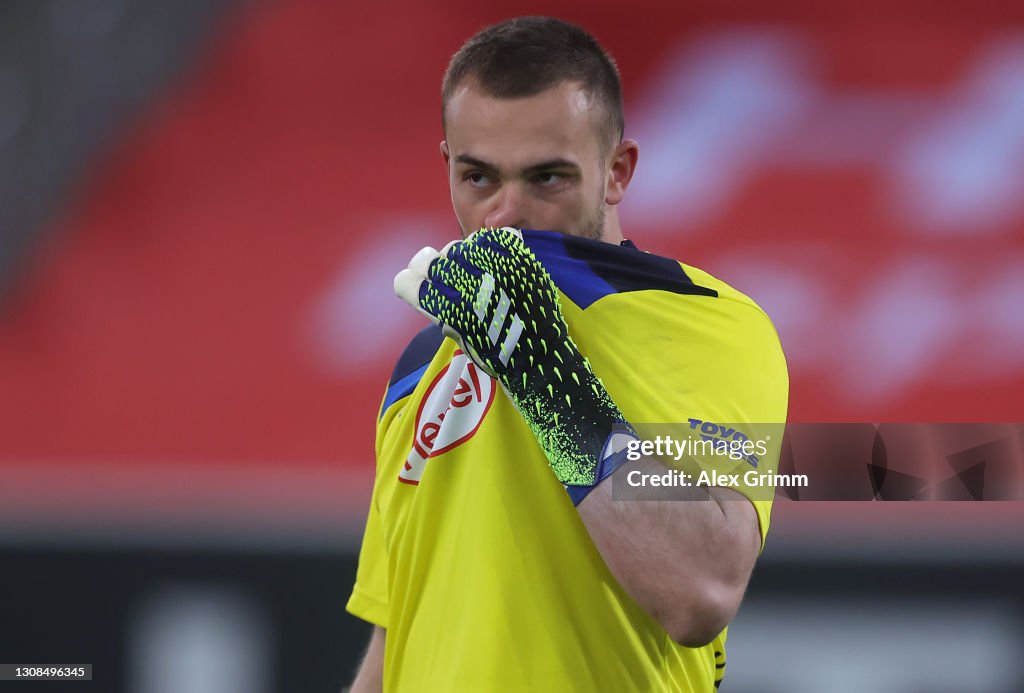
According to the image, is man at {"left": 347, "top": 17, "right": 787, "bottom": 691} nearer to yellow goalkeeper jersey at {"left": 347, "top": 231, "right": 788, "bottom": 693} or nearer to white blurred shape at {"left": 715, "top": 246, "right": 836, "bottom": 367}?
yellow goalkeeper jersey at {"left": 347, "top": 231, "right": 788, "bottom": 693}

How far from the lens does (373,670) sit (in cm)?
161

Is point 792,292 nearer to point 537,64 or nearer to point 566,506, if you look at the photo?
point 537,64

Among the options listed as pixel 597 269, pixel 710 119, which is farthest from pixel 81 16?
pixel 597 269

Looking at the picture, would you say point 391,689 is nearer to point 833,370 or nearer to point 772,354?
point 772,354

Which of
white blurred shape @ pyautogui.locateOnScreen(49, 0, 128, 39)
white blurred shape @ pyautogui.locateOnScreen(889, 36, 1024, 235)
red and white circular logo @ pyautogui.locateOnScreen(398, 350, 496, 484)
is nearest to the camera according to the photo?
red and white circular logo @ pyautogui.locateOnScreen(398, 350, 496, 484)

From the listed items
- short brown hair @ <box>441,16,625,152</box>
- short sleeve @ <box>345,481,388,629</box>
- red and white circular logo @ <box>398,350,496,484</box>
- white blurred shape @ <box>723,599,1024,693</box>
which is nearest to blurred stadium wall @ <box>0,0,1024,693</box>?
white blurred shape @ <box>723,599,1024,693</box>

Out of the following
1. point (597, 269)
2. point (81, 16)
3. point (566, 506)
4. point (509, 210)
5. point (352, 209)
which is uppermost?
point (81, 16)

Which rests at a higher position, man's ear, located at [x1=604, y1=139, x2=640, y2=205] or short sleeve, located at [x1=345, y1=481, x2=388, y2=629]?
man's ear, located at [x1=604, y1=139, x2=640, y2=205]

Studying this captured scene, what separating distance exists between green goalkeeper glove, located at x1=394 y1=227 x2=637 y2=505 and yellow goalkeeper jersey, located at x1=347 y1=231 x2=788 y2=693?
0.23 feet

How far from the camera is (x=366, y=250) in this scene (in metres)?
3.67

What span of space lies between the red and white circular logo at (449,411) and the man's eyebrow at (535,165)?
24cm

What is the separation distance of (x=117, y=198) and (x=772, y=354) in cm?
293

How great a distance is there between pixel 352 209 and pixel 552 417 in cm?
264

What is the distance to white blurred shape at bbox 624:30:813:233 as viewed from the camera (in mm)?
3629
